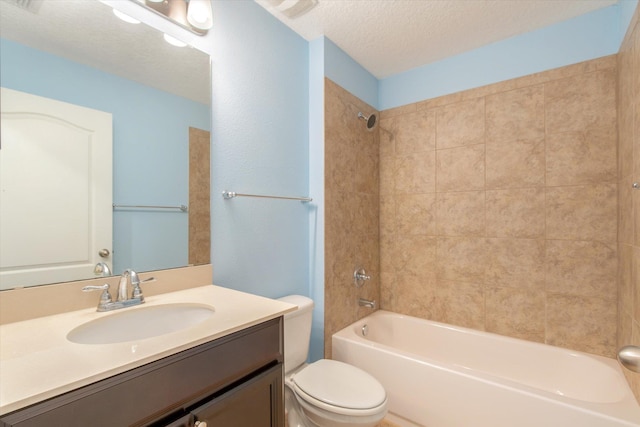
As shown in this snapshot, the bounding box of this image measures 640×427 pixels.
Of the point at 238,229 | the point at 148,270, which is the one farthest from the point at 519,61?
the point at 148,270

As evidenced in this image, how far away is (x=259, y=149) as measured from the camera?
1.62 metres

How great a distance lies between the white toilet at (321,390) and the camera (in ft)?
4.12

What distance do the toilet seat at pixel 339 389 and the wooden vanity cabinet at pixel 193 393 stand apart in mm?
341

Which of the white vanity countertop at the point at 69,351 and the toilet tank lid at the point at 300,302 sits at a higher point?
Answer: the white vanity countertop at the point at 69,351

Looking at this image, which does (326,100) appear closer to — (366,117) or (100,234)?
(366,117)

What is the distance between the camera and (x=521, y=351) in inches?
72.2

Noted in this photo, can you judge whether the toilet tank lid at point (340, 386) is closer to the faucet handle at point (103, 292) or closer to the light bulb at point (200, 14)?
the faucet handle at point (103, 292)

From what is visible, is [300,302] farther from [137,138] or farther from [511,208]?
[511,208]

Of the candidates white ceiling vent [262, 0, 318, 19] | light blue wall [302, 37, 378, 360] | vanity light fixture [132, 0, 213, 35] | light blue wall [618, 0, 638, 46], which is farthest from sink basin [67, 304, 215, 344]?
light blue wall [618, 0, 638, 46]

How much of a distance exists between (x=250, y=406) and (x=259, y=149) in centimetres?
121

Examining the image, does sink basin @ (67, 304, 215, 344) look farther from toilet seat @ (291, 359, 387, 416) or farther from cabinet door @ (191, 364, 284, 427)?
toilet seat @ (291, 359, 387, 416)

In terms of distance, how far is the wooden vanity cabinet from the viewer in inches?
22.9

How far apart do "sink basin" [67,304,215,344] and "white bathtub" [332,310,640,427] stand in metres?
1.09

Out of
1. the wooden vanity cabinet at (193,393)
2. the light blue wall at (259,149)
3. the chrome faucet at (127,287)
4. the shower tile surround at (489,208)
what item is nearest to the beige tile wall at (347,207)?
the shower tile surround at (489,208)
